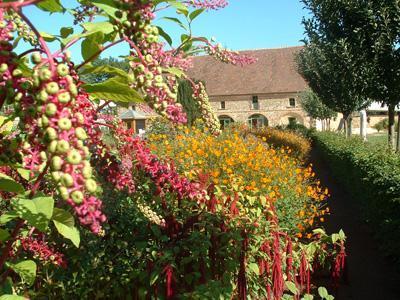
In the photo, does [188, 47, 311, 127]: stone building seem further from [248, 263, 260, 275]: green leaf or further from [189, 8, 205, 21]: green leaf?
[189, 8, 205, 21]: green leaf

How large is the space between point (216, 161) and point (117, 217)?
16.5 ft

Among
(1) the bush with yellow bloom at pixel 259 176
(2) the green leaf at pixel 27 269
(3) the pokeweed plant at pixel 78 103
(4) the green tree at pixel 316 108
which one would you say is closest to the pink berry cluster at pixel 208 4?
(3) the pokeweed plant at pixel 78 103

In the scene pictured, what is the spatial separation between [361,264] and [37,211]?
6096 mm

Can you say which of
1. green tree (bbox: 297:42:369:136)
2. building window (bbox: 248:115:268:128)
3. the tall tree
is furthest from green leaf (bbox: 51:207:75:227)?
building window (bbox: 248:115:268:128)

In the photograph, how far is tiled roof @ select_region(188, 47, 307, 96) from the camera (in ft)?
164

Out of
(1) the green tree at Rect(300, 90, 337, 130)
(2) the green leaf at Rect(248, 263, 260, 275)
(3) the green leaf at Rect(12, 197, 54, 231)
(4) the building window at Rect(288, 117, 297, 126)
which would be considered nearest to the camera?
(3) the green leaf at Rect(12, 197, 54, 231)

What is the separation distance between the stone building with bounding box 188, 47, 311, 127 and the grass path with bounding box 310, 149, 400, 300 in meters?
40.1

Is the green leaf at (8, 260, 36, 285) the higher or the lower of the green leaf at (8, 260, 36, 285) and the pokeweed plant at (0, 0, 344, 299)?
the lower

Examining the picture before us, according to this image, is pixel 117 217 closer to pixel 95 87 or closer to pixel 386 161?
pixel 95 87

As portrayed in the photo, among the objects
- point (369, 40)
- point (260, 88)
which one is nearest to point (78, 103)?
point (369, 40)

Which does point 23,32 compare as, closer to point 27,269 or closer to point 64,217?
point 64,217

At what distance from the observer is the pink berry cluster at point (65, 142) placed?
2.37 ft

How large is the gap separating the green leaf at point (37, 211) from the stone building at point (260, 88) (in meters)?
49.3

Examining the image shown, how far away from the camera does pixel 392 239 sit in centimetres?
586
